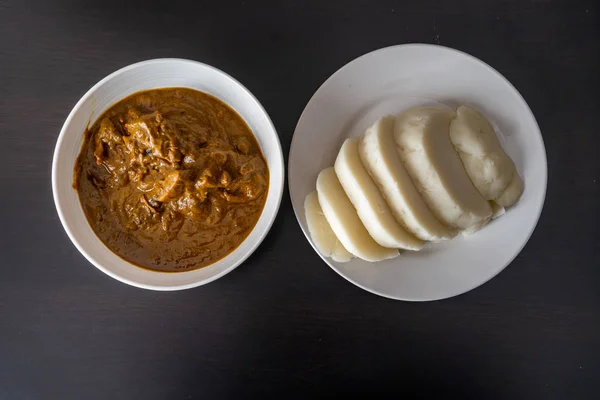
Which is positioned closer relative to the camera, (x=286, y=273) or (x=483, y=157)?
(x=483, y=157)

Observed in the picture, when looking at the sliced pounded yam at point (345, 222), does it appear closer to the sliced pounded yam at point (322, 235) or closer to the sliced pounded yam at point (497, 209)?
the sliced pounded yam at point (322, 235)

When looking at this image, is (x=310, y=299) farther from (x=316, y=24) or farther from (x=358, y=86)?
(x=316, y=24)

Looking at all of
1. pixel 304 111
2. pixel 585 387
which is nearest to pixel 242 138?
pixel 304 111

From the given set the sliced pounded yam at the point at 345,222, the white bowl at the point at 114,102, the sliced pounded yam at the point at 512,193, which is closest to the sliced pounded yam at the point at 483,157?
the sliced pounded yam at the point at 512,193


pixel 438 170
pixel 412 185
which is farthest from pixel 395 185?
pixel 438 170

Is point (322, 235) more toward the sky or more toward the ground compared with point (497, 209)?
more toward the ground

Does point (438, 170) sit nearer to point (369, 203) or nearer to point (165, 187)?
point (369, 203)

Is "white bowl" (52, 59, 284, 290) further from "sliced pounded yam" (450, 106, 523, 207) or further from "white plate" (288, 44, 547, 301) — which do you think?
"sliced pounded yam" (450, 106, 523, 207)
